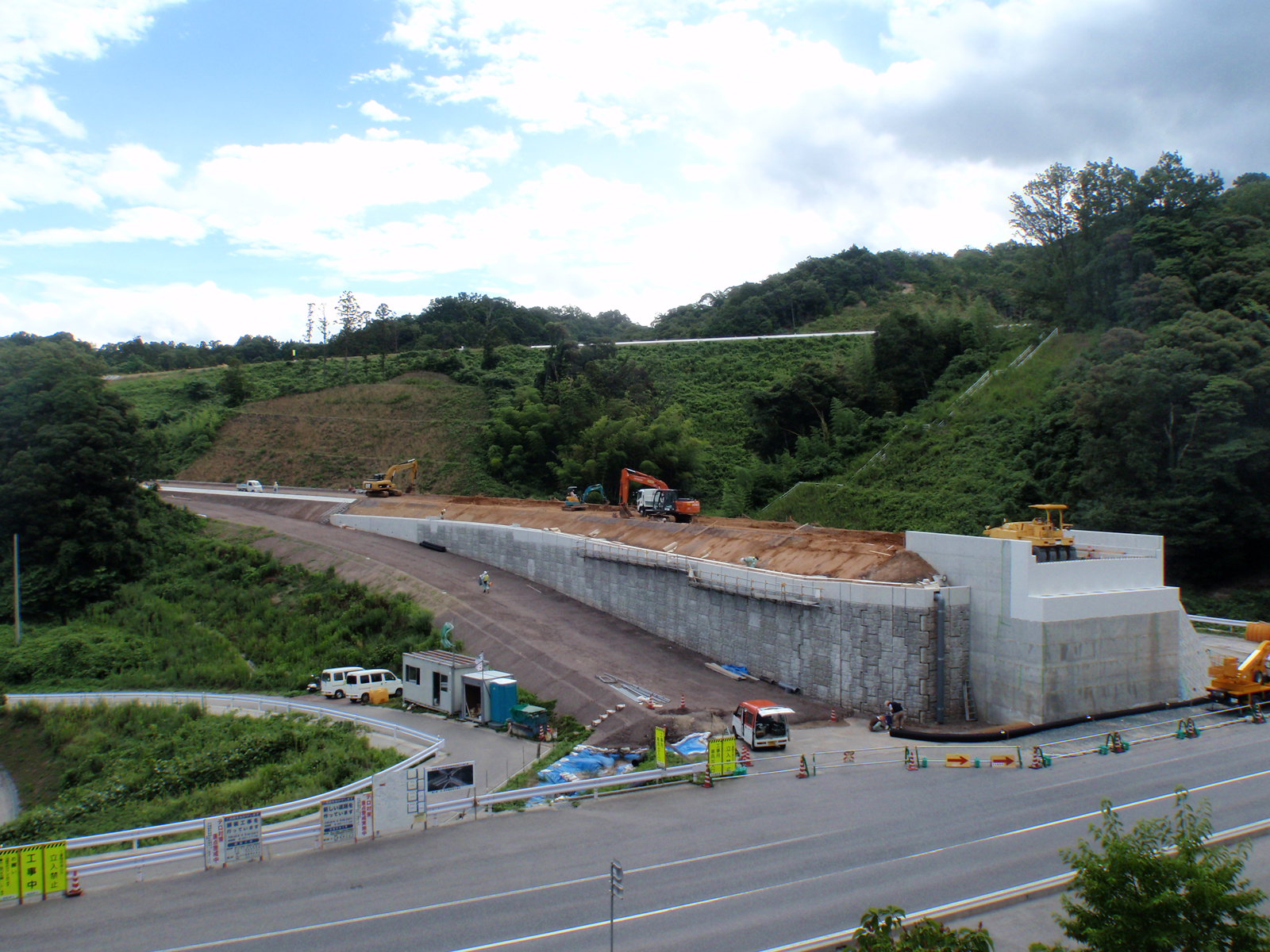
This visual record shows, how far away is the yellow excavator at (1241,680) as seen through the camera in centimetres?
2188

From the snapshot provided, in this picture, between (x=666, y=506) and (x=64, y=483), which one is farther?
(x=666, y=506)

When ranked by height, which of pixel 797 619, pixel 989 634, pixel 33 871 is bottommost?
pixel 33 871

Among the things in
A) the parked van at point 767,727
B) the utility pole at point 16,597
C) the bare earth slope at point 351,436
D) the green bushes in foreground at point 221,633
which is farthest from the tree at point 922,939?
the bare earth slope at point 351,436

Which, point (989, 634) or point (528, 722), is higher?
point (989, 634)

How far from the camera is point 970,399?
49438 millimetres

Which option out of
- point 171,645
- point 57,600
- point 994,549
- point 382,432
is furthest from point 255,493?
point 994,549

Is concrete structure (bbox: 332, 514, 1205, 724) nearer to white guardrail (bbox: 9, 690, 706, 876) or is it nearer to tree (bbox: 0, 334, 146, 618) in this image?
white guardrail (bbox: 9, 690, 706, 876)

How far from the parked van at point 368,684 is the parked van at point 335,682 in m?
0.13

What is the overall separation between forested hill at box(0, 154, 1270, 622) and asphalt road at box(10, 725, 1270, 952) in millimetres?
19300

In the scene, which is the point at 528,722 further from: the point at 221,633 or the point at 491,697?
the point at 221,633

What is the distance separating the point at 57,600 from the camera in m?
35.9

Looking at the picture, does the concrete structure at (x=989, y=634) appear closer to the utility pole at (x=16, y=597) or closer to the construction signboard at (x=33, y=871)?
the construction signboard at (x=33, y=871)

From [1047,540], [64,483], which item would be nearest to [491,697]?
[1047,540]

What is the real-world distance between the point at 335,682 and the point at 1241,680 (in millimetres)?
25864
